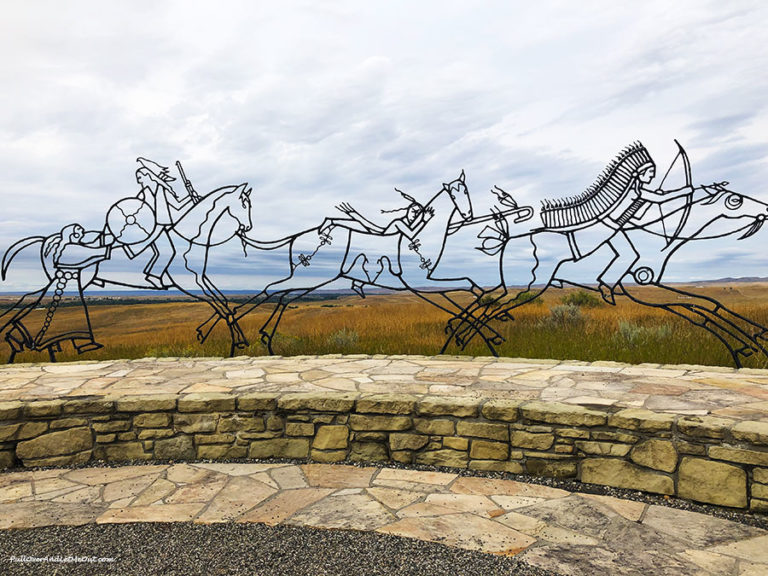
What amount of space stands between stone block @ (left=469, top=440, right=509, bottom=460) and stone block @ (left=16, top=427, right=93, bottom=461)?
10.9 feet

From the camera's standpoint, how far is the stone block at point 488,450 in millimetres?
4273

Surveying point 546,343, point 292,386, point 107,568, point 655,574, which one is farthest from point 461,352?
point 107,568

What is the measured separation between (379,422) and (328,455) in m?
0.52

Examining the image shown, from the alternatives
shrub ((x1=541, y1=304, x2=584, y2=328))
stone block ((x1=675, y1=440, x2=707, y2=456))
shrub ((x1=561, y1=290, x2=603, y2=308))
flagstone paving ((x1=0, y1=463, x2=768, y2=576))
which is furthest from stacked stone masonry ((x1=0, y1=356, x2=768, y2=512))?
shrub ((x1=561, y1=290, x2=603, y2=308))

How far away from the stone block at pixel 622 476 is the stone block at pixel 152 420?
3.38 meters

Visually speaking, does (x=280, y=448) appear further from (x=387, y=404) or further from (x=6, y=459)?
(x=6, y=459)

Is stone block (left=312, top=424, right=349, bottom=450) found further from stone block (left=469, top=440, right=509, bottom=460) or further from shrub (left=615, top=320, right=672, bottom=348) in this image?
shrub (left=615, top=320, right=672, bottom=348)

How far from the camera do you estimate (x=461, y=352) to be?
7.57 m

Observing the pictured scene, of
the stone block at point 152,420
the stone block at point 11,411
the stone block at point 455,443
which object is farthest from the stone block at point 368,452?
the stone block at point 11,411

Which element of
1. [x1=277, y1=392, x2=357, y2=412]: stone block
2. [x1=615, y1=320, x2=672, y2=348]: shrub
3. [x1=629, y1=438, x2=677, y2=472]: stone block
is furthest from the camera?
[x1=615, y1=320, x2=672, y2=348]: shrub

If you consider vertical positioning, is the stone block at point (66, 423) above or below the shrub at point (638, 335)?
below

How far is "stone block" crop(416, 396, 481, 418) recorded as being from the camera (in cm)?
437

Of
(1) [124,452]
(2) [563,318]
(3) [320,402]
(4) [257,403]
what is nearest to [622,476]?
(3) [320,402]

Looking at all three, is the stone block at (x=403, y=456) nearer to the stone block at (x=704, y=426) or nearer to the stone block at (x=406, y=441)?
the stone block at (x=406, y=441)
